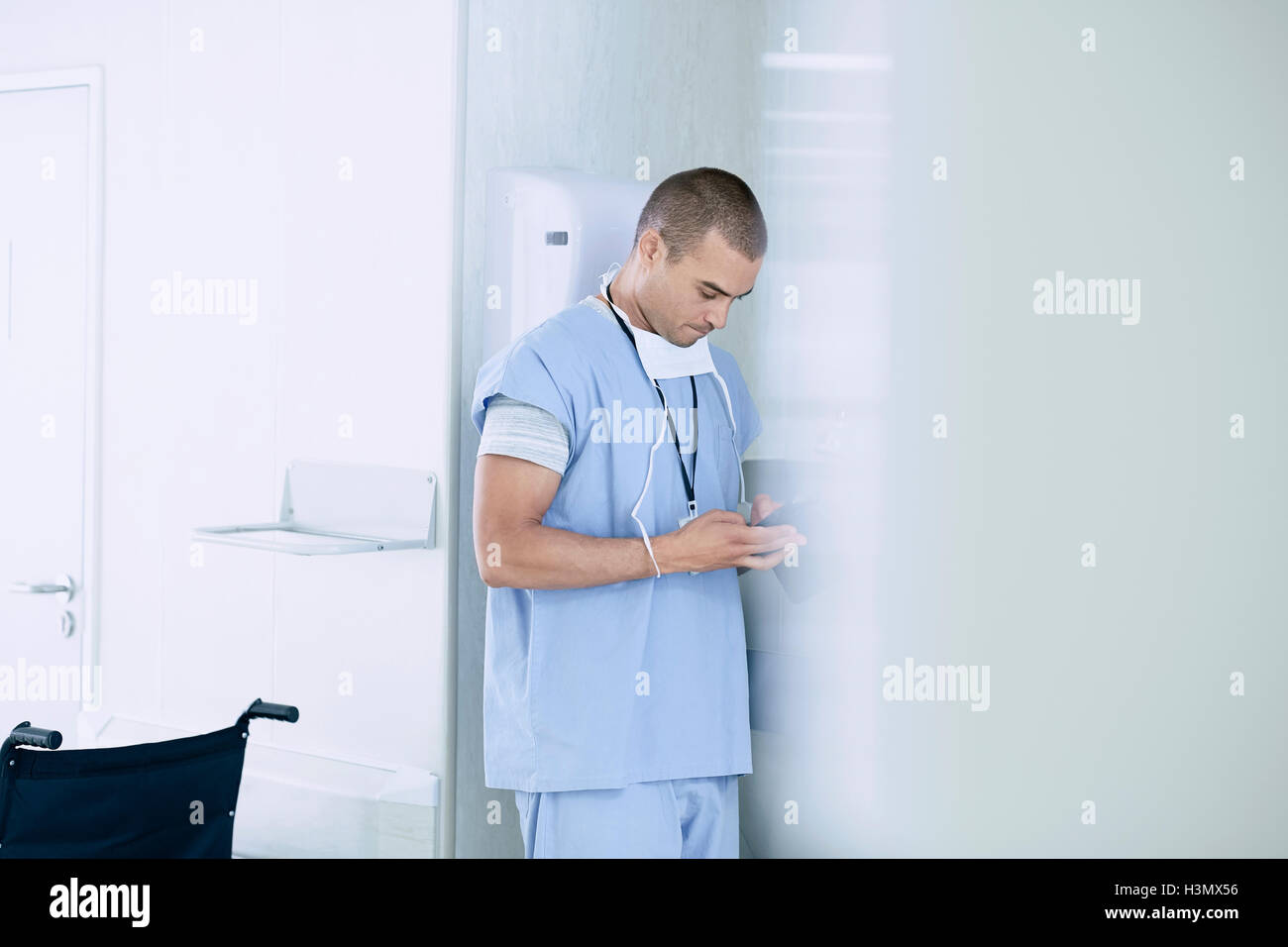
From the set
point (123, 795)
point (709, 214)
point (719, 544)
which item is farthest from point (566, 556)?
point (123, 795)

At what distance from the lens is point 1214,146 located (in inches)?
40.5

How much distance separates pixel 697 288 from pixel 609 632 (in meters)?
Answer: 0.44

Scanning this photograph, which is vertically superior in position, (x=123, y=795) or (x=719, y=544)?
(x=719, y=544)

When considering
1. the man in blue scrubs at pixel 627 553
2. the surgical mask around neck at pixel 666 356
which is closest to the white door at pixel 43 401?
the man in blue scrubs at pixel 627 553

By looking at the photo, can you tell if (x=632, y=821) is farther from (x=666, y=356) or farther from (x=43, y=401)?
(x=43, y=401)

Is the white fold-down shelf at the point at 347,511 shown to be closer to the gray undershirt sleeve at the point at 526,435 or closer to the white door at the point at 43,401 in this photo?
the gray undershirt sleeve at the point at 526,435

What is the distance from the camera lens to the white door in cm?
229

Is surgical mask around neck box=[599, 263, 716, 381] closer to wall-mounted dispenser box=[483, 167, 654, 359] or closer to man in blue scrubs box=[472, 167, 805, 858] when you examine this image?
man in blue scrubs box=[472, 167, 805, 858]

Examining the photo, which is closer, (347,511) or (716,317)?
(716,317)

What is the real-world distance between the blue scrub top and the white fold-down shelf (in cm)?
36

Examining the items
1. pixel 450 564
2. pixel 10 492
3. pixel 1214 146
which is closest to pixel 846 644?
pixel 1214 146

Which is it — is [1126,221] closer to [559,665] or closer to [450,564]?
[559,665]

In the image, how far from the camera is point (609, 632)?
143 cm

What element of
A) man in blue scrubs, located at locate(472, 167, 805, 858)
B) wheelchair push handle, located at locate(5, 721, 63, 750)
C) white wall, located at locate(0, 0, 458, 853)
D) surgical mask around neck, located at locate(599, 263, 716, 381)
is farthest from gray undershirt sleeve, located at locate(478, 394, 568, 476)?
wheelchair push handle, located at locate(5, 721, 63, 750)
